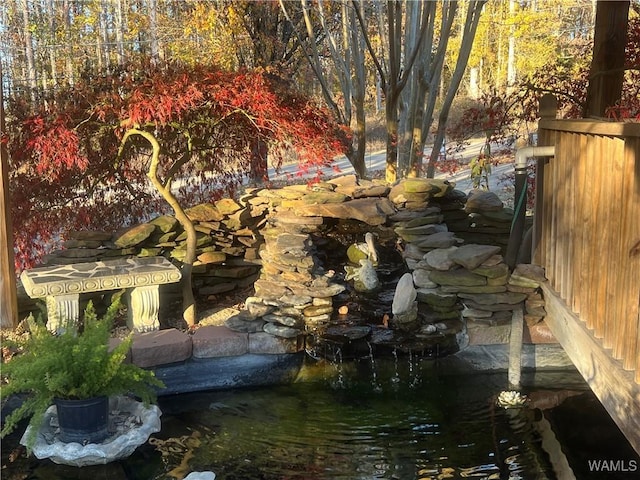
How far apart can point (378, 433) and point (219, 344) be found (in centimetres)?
123

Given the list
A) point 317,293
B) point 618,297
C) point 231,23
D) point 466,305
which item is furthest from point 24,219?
point 231,23

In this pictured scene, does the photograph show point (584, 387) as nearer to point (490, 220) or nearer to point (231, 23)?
point (490, 220)

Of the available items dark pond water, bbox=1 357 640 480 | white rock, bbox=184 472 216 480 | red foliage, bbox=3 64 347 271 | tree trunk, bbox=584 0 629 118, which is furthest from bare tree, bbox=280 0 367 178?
white rock, bbox=184 472 216 480

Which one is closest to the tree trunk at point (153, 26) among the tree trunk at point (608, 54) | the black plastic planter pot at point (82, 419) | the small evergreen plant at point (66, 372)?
the tree trunk at point (608, 54)

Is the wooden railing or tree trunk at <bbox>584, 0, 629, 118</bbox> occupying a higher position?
tree trunk at <bbox>584, 0, 629, 118</bbox>

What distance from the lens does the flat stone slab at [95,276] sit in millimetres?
4109

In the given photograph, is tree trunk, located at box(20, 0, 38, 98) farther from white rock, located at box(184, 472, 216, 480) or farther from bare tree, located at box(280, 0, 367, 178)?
white rock, located at box(184, 472, 216, 480)

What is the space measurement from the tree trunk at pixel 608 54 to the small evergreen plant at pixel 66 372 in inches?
135

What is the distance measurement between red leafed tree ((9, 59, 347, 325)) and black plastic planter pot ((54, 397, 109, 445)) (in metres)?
1.52

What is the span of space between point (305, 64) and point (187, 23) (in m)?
2.09

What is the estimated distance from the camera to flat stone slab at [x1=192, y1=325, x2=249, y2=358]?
4219 mm

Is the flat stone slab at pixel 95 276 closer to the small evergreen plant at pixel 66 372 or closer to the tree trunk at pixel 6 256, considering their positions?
the tree trunk at pixel 6 256

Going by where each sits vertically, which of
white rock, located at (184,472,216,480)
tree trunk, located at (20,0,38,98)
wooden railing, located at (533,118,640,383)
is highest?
tree trunk, located at (20,0,38,98)

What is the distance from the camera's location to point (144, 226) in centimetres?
506
